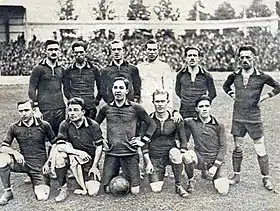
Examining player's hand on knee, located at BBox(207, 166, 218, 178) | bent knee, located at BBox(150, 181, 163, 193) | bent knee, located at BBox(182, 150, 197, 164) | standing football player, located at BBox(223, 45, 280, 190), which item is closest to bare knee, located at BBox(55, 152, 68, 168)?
bent knee, located at BBox(150, 181, 163, 193)

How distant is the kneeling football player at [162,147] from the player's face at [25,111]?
46 centimetres

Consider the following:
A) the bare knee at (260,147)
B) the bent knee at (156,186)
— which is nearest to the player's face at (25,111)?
the bent knee at (156,186)

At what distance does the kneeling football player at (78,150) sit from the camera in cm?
182

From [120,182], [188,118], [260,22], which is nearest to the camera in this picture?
[120,182]

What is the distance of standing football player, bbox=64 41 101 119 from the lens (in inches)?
79.9

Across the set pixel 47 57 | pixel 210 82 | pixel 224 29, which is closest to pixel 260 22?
pixel 224 29

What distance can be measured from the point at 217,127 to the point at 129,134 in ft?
1.16

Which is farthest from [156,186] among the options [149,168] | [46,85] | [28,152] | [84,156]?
[46,85]

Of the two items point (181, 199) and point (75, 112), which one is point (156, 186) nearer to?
point (181, 199)

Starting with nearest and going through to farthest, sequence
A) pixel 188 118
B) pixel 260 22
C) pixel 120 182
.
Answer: pixel 120 182 → pixel 188 118 → pixel 260 22

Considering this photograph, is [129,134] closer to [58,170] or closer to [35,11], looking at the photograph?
[58,170]

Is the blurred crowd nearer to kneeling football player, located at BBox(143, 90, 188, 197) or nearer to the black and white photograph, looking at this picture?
the black and white photograph

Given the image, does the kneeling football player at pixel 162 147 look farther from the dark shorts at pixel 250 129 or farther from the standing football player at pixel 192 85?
the dark shorts at pixel 250 129

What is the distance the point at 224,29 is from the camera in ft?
7.26
